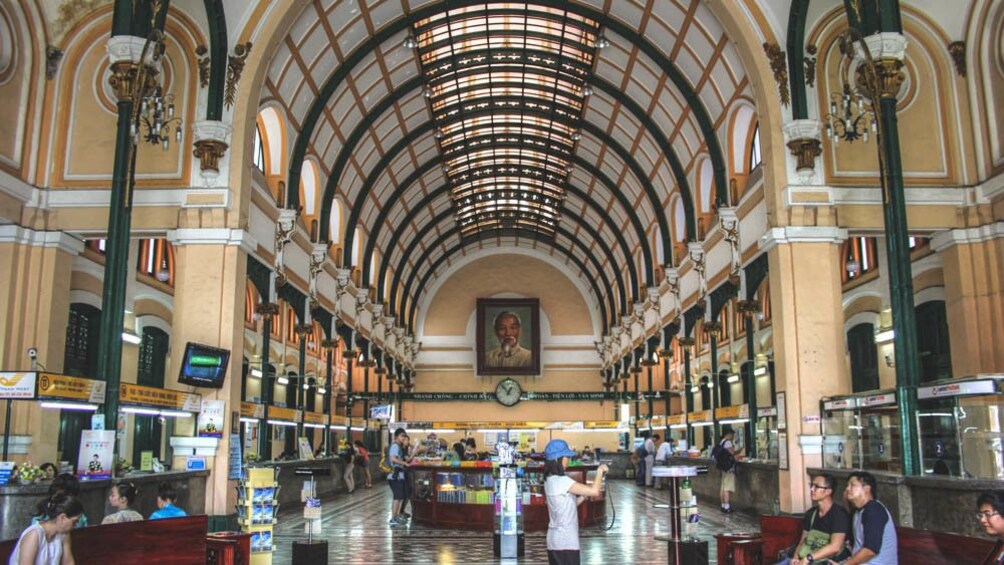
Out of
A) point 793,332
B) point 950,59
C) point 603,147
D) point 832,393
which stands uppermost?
point 603,147

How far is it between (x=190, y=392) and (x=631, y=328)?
24.6 m

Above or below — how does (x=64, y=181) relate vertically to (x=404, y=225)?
below

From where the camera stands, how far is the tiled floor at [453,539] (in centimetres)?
1126

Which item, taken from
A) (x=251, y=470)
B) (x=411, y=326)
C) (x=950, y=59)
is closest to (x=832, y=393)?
(x=950, y=59)

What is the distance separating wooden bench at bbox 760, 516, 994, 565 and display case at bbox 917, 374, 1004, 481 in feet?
11.0

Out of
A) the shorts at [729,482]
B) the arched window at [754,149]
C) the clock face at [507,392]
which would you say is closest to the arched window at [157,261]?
the shorts at [729,482]

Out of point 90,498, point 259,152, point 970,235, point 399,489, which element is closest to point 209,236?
point 259,152

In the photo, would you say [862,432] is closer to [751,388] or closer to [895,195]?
[895,195]

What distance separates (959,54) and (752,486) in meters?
9.12

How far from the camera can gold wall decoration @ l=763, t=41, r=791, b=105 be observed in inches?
606

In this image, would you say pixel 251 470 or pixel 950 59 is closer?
pixel 251 470

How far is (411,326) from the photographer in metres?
46.4

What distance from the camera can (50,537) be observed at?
18.5 ft

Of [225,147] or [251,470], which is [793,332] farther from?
[225,147]
